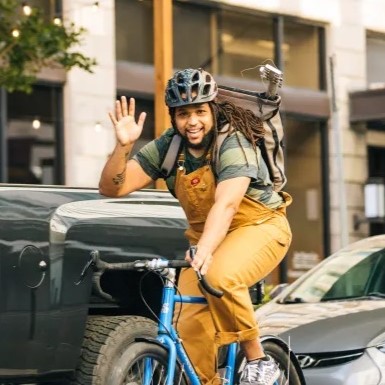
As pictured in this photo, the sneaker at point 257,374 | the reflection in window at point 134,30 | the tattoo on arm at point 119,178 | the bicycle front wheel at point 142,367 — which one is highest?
the reflection in window at point 134,30

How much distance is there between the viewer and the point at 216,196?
18.1ft

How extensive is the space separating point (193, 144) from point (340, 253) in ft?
13.6

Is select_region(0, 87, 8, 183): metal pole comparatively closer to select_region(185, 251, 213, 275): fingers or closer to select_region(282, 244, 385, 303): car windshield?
select_region(282, 244, 385, 303): car windshield

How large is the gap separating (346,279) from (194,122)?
383cm

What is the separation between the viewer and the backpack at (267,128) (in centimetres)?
595

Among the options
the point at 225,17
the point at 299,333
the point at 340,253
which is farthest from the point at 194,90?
the point at 225,17

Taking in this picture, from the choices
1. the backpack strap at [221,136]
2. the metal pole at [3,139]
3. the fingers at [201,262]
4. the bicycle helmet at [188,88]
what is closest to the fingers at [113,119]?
the bicycle helmet at [188,88]

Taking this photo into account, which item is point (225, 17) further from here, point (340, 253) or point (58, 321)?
point (58, 321)

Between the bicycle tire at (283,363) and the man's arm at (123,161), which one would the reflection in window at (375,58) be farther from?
the man's arm at (123,161)

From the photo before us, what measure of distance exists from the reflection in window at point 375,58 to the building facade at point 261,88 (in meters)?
0.02

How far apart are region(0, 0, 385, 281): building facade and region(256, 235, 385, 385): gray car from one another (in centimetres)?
516

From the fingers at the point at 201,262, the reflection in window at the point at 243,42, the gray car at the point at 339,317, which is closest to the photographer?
the fingers at the point at 201,262

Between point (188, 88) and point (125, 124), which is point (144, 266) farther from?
point (188, 88)

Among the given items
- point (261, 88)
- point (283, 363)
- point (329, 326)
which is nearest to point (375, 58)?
point (261, 88)
